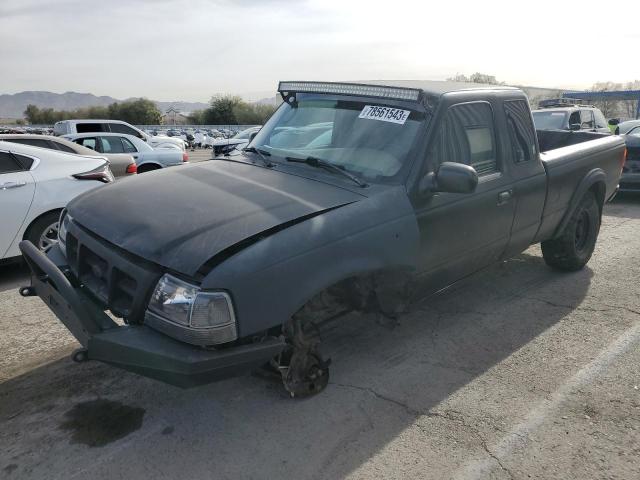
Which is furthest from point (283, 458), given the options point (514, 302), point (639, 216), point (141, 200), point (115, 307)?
point (639, 216)

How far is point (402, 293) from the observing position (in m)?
3.35

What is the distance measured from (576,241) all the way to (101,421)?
15.7 ft

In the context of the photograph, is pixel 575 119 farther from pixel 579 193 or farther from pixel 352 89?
pixel 352 89

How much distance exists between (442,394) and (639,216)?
6937mm

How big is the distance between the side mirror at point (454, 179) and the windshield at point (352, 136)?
0.26m

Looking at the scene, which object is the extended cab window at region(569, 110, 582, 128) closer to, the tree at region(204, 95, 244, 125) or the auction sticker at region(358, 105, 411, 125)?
the auction sticker at region(358, 105, 411, 125)

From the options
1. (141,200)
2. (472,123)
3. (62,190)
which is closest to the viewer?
(141,200)

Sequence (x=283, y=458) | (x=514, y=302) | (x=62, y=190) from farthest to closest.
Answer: (x=62, y=190), (x=514, y=302), (x=283, y=458)

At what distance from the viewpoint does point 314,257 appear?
9.03 ft

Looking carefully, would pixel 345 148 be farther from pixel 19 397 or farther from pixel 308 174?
pixel 19 397

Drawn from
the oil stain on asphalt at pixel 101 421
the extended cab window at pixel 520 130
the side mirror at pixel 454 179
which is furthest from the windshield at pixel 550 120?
the oil stain on asphalt at pixel 101 421

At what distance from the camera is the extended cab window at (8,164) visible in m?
5.58

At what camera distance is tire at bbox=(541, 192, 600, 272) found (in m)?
5.32

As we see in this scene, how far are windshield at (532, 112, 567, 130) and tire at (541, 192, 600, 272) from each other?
604 centimetres
